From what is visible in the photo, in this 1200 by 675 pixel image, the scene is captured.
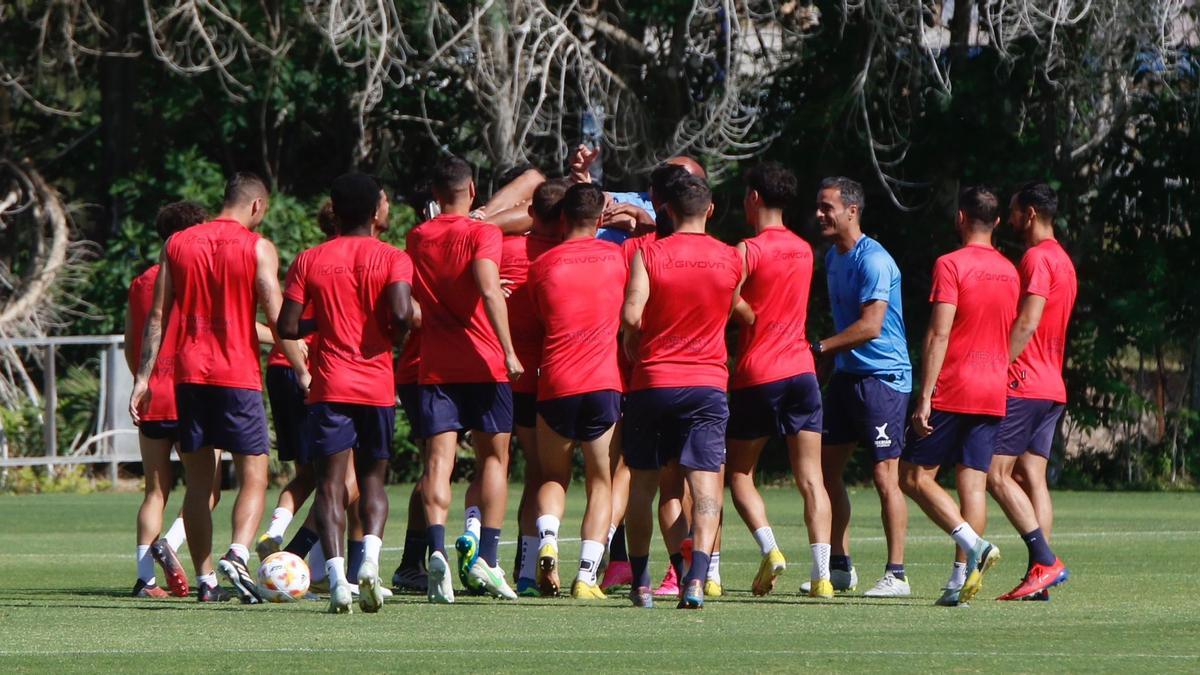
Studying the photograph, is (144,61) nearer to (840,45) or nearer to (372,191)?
(840,45)

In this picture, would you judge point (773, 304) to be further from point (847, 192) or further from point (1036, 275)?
point (1036, 275)

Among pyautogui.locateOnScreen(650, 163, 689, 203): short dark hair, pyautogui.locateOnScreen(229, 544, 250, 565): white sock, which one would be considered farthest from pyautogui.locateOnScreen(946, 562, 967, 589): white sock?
pyautogui.locateOnScreen(229, 544, 250, 565): white sock

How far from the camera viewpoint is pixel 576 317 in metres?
10.5

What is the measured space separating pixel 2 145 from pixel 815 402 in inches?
770

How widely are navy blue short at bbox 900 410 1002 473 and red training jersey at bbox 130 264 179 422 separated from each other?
12.6 feet

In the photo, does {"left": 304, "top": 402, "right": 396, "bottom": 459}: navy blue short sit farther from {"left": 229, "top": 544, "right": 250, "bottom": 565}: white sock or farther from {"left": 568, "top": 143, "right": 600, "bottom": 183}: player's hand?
{"left": 568, "top": 143, "right": 600, "bottom": 183}: player's hand

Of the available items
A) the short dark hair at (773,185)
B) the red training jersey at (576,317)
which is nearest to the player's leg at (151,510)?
the red training jersey at (576,317)

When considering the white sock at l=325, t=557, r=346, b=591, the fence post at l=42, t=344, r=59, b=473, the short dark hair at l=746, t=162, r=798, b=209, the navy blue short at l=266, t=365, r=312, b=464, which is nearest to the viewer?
the white sock at l=325, t=557, r=346, b=591

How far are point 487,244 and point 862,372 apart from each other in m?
2.22

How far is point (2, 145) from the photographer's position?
2784 centimetres

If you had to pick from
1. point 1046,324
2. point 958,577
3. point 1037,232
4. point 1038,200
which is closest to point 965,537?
point 958,577

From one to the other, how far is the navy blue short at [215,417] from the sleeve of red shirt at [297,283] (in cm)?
73

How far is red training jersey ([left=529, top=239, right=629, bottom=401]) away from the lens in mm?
10453

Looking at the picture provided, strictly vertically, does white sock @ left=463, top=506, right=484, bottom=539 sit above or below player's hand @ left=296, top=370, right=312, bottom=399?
below
